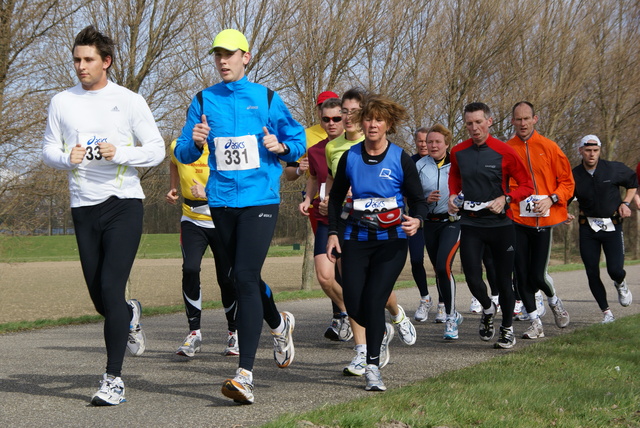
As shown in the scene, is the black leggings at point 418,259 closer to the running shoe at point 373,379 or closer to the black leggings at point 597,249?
the black leggings at point 597,249

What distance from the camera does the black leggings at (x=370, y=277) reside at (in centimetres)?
574

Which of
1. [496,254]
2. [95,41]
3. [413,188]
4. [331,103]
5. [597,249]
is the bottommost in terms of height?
[597,249]

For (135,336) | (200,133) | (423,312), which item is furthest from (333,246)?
(423,312)

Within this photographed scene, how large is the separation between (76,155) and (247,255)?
124 cm

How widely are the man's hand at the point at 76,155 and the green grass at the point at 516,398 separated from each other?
203cm

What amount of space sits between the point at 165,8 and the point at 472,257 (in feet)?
35.2

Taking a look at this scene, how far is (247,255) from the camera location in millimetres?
5395

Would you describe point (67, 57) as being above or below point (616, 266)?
above

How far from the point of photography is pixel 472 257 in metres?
7.75

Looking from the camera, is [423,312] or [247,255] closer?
[247,255]

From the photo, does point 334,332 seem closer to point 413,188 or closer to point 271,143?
point 413,188

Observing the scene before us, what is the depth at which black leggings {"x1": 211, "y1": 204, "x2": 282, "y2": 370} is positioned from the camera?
207 inches

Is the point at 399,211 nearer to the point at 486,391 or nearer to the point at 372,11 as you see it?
the point at 486,391

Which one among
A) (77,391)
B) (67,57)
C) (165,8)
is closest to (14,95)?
(67,57)
